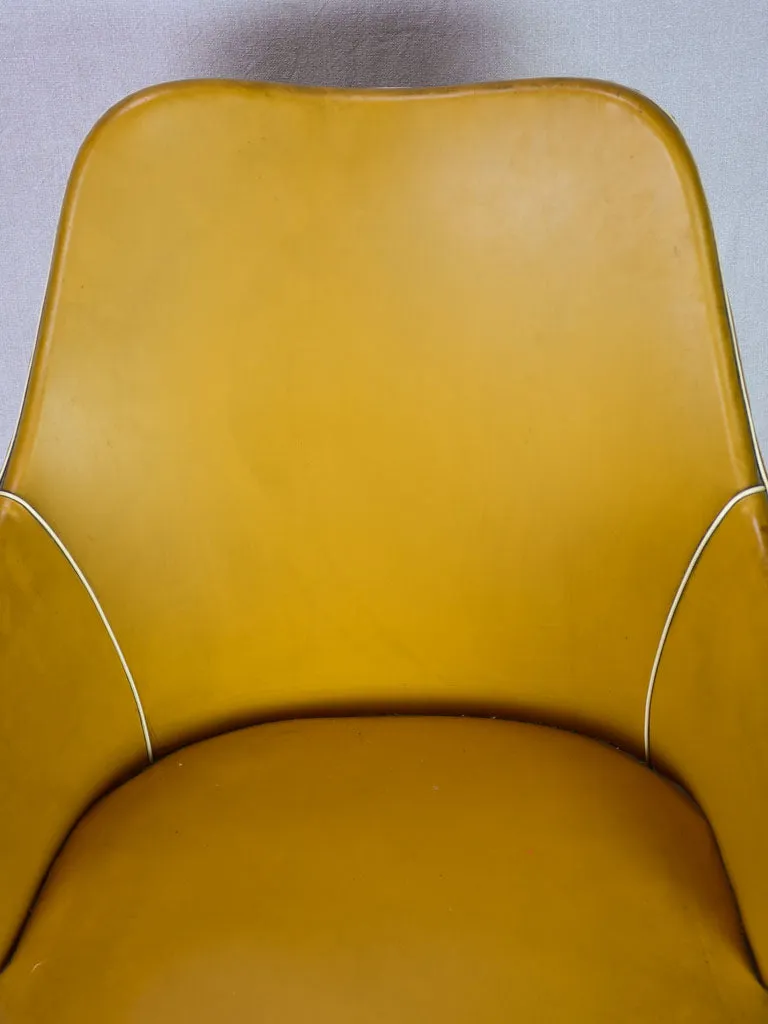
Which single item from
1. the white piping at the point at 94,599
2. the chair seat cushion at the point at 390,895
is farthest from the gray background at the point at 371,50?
the chair seat cushion at the point at 390,895

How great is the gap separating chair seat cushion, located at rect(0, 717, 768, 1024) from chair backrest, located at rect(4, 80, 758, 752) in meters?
0.08

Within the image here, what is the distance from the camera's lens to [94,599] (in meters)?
0.75

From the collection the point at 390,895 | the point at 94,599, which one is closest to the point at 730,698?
the point at 390,895

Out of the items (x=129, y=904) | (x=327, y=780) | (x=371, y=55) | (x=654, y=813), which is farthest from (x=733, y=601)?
(x=371, y=55)

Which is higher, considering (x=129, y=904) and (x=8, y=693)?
(x=8, y=693)

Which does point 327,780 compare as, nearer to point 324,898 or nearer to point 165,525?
point 324,898

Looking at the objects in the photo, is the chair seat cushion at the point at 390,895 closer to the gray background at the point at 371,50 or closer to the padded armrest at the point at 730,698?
the padded armrest at the point at 730,698

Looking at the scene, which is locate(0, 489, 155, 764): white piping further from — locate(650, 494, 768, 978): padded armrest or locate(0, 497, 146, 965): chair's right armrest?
locate(650, 494, 768, 978): padded armrest

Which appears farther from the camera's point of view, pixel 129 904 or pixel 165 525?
pixel 165 525

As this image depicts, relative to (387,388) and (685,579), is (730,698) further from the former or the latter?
(387,388)

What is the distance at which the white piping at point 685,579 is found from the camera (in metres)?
Answer: 0.68

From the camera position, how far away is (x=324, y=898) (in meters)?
0.65

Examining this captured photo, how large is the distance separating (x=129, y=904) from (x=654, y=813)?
38cm

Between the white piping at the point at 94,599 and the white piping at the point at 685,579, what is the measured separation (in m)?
0.40
